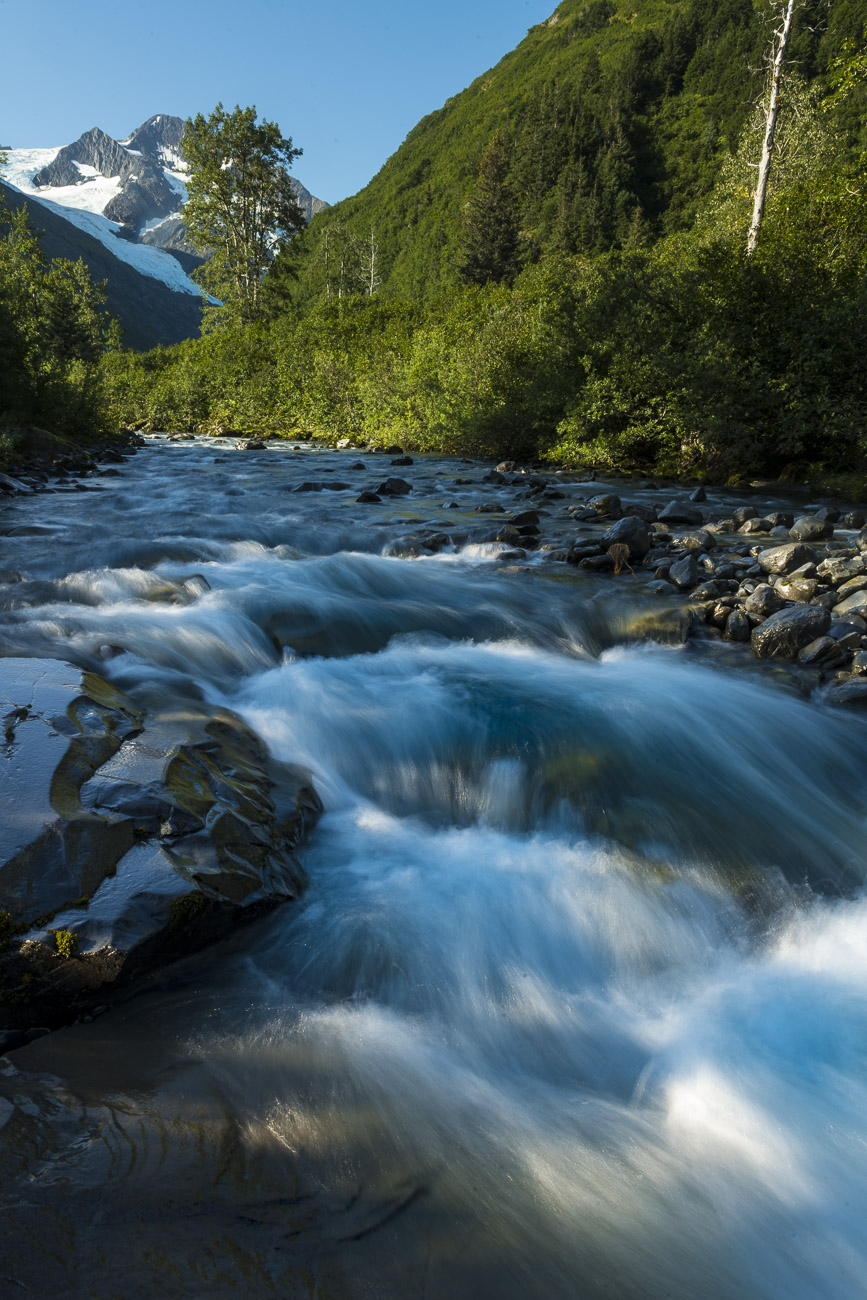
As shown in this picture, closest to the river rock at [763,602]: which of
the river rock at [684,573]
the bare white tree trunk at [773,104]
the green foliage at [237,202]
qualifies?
the river rock at [684,573]

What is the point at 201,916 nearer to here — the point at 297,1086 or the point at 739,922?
the point at 297,1086

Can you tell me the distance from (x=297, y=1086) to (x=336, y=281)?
9048 cm

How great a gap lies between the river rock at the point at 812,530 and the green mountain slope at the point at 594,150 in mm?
47983

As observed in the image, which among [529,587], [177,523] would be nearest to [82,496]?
[177,523]

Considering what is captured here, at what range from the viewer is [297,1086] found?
7.34 ft

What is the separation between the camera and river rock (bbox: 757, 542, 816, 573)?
766 centimetres

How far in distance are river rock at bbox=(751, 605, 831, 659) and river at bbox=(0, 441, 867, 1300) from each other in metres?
0.33

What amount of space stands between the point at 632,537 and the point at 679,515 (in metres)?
2.31

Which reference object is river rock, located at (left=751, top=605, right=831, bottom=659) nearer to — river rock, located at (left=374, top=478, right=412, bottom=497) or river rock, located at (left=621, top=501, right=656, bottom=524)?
river rock, located at (left=621, top=501, right=656, bottom=524)

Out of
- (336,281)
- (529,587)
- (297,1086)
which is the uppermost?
(336,281)

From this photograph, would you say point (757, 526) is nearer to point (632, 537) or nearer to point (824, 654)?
point (632, 537)

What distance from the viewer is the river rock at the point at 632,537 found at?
8.86 metres

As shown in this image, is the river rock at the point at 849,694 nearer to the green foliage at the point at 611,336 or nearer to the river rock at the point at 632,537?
the river rock at the point at 632,537

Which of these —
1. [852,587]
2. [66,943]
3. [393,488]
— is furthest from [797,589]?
[393,488]
